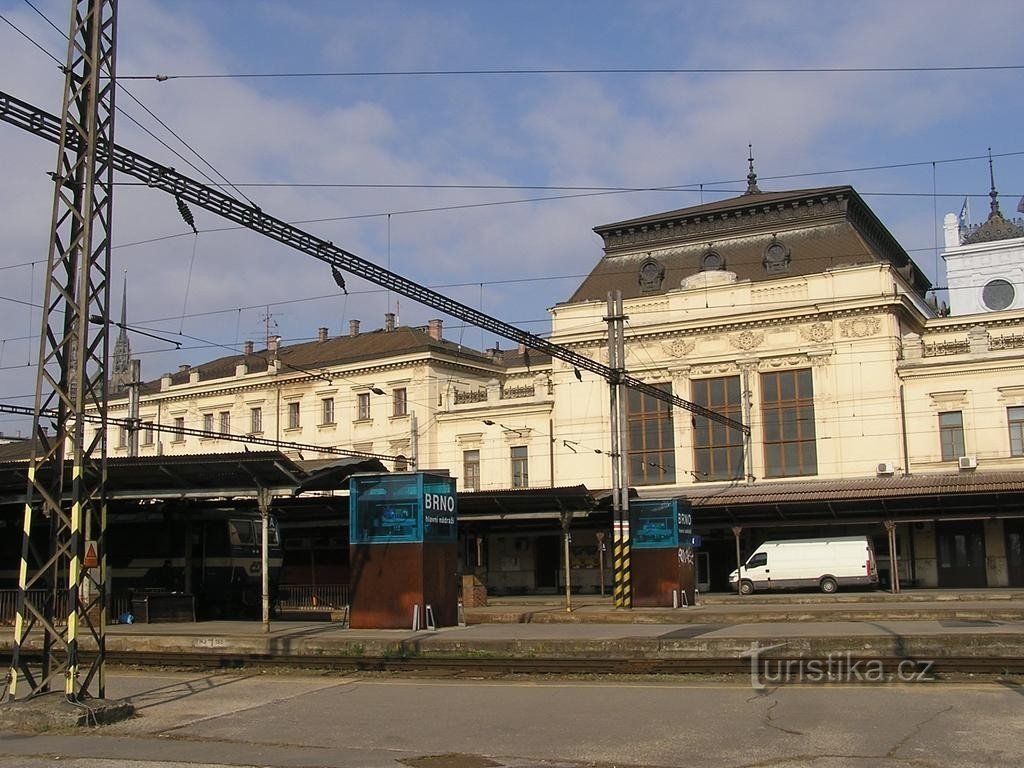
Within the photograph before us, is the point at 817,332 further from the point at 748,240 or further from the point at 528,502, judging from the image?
the point at 528,502

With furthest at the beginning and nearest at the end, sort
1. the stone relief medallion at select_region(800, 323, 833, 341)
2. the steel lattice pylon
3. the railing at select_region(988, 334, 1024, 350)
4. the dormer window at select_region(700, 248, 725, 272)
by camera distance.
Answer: the dormer window at select_region(700, 248, 725, 272) < the stone relief medallion at select_region(800, 323, 833, 341) < the railing at select_region(988, 334, 1024, 350) < the steel lattice pylon

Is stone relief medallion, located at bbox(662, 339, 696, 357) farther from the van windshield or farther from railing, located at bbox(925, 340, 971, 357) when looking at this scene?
the van windshield

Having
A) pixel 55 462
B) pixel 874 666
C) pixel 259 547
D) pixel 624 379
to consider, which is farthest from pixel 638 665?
pixel 259 547

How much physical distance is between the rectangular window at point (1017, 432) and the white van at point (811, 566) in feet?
24.5

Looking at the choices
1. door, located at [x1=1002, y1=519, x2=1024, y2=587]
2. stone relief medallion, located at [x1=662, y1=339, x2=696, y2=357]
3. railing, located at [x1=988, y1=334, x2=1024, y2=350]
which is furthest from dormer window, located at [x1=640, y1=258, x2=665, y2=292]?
door, located at [x1=1002, y1=519, x2=1024, y2=587]

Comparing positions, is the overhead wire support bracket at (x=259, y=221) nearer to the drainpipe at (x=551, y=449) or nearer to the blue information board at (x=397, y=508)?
the blue information board at (x=397, y=508)

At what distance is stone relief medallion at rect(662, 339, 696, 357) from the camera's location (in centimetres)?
5025

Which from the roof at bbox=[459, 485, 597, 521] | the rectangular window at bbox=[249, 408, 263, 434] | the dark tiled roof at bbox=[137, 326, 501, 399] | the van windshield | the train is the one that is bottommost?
the van windshield

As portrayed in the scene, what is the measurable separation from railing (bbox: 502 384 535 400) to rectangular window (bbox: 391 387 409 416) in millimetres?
5334

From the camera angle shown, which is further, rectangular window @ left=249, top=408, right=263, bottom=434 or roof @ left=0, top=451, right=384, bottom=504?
rectangular window @ left=249, top=408, right=263, bottom=434

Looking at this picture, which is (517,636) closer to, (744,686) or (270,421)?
(744,686)

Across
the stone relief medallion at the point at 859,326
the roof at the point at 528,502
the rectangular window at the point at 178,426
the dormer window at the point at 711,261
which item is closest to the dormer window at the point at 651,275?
the dormer window at the point at 711,261

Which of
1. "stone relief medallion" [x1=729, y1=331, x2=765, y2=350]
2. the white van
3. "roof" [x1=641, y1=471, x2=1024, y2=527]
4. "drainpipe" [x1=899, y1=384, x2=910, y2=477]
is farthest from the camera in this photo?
"stone relief medallion" [x1=729, y1=331, x2=765, y2=350]

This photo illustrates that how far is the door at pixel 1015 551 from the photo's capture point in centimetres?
4197
